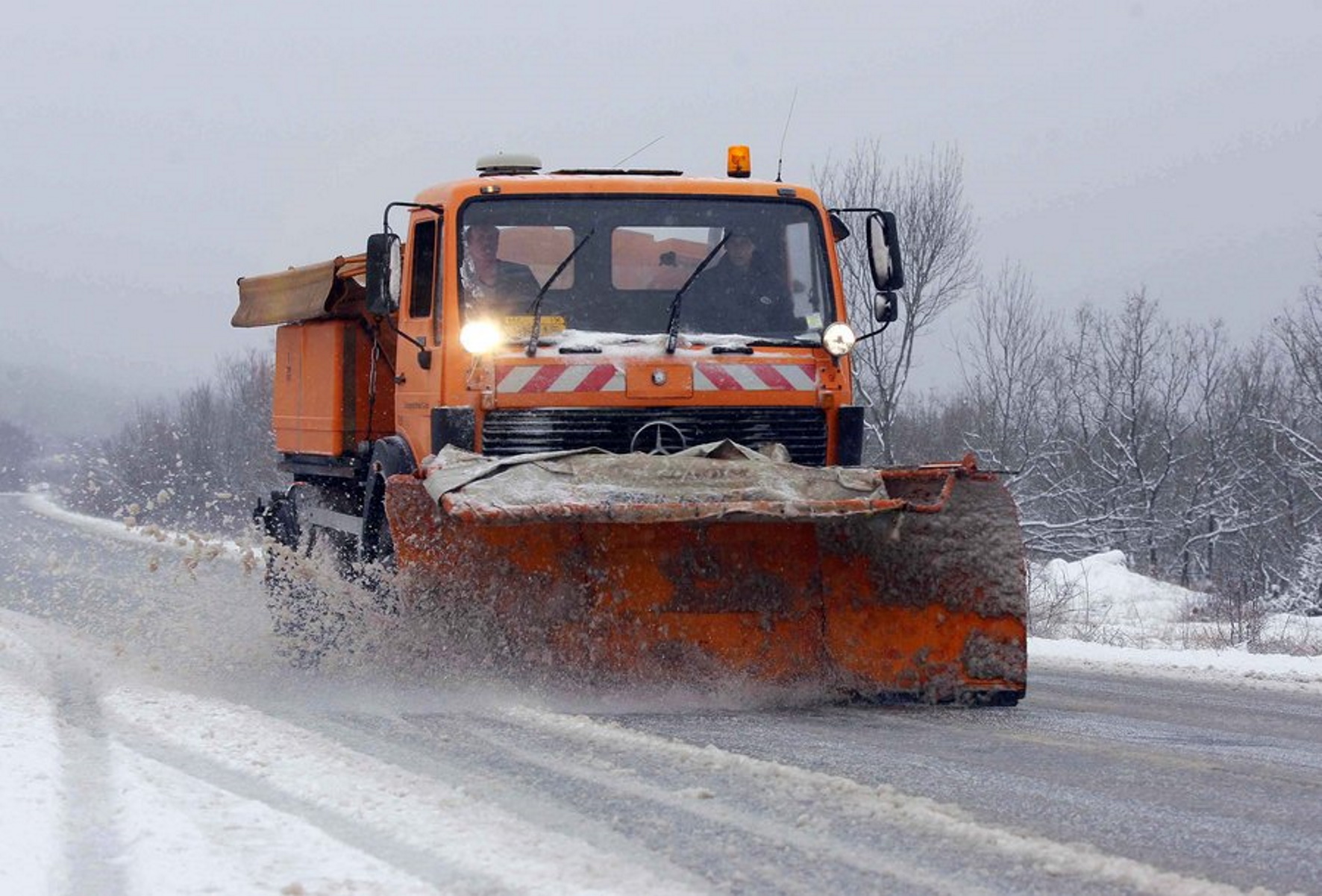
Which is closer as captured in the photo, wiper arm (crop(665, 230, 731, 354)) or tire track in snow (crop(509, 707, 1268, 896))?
tire track in snow (crop(509, 707, 1268, 896))

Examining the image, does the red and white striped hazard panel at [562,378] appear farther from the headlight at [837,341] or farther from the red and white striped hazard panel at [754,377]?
the headlight at [837,341]

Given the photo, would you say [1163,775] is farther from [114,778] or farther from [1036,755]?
[114,778]

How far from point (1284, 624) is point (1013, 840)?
1184 cm

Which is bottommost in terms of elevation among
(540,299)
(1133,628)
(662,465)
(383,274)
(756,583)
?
(1133,628)

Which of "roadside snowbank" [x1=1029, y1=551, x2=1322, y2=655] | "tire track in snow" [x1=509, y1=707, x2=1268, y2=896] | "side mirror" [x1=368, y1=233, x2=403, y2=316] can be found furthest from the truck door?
"roadside snowbank" [x1=1029, y1=551, x2=1322, y2=655]

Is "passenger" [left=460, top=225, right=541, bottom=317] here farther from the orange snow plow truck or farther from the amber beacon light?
the amber beacon light

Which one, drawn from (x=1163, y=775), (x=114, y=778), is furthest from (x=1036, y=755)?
(x=114, y=778)

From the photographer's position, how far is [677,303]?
23.9 feet

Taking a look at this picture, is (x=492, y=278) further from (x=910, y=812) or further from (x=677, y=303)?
(x=910, y=812)

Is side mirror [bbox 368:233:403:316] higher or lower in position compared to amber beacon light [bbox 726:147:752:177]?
lower

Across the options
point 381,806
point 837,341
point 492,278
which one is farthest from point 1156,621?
point 381,806

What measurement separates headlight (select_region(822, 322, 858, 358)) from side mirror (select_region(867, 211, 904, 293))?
44 cm

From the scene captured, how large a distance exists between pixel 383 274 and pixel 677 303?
4.50 ft

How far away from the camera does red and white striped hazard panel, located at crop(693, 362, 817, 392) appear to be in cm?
705
